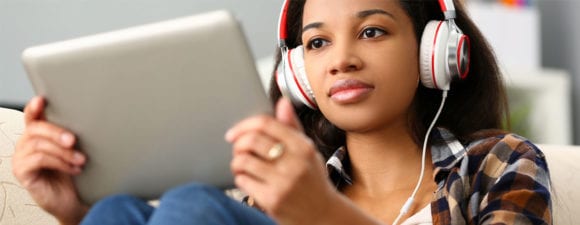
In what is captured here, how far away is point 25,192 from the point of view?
1387 millimetres

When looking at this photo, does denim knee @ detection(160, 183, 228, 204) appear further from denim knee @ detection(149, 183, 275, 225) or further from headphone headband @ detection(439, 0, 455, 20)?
headphone headband @ detection(439, 0, 455, 20)

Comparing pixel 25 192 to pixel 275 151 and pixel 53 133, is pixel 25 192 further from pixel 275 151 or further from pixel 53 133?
pixel 275 151

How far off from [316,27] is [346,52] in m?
Answer: 0.08

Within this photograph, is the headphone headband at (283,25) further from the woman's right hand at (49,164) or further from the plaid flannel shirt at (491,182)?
the woman's right hand at (49,164)

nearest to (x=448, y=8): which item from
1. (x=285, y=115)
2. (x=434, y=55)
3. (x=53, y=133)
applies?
(x=434, y=55)

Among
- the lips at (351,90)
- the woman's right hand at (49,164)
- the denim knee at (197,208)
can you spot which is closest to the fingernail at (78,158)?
the woman's right hand at (49,164)

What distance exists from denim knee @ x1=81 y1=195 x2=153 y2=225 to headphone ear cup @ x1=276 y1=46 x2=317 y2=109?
0.39 metres

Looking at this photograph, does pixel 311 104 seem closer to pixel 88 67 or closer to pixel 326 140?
pixel 326 140

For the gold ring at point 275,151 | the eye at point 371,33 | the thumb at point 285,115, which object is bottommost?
the eye at point 371,33

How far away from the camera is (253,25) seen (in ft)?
9.82

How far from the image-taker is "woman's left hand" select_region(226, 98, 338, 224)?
878 mm

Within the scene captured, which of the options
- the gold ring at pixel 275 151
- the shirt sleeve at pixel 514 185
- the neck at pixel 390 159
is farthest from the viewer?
the neck at pixel 390 159

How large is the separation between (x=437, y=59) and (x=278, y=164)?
0.45 metres

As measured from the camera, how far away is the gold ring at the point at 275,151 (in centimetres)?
88
